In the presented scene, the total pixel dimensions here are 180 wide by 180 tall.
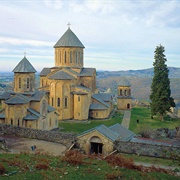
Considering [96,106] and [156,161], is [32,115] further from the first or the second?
[156,161]

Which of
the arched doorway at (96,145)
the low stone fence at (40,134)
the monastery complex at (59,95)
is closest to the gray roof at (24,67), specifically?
the monastery complex at (59,95)

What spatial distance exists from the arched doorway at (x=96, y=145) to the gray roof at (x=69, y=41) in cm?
1882

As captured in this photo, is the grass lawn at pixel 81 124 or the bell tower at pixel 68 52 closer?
the grass lawn at pixel 81 124

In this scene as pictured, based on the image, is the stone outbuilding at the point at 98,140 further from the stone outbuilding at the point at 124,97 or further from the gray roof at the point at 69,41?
the stone outbuilding at the point at 124,97

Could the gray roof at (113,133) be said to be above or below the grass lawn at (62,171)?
above

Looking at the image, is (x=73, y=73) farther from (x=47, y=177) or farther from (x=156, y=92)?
(x=47, y=177)

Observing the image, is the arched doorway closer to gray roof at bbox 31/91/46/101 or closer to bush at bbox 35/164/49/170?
bush at bbox 35/164/49/170

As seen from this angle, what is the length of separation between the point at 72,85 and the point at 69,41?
6.99 m

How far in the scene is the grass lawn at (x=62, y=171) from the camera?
11.7 meters

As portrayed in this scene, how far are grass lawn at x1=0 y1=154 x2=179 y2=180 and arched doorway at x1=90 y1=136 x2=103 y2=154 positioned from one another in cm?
554

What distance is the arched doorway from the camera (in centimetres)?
2011

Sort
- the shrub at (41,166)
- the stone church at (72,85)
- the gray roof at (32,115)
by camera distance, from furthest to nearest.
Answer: the stone church at (72,85) → the gray roof at (32,115) → the shrub at (41,166)

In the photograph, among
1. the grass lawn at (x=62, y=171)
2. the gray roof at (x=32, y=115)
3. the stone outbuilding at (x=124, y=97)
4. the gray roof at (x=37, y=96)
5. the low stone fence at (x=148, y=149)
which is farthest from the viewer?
the stone outbuilding at (x=124, y=97)

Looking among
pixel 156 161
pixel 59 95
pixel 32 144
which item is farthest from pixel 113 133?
pixel 59 95
